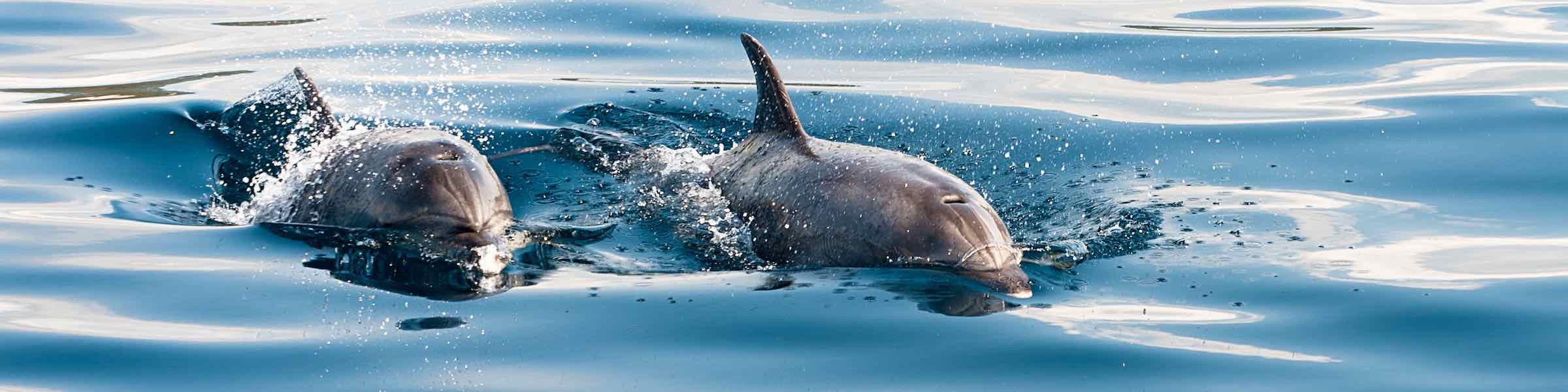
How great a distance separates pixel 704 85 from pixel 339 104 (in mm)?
3068

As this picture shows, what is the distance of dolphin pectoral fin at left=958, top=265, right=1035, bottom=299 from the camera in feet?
22.4

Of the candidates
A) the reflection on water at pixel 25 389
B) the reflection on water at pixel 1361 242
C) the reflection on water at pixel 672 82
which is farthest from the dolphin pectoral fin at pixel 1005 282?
the reflection on water at pixel 672 82

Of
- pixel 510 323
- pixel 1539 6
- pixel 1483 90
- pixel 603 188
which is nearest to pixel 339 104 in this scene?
pixel 603 188

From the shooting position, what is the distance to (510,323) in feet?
21.1

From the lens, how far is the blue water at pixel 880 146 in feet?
19.7

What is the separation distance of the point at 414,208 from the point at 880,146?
4.55 metres

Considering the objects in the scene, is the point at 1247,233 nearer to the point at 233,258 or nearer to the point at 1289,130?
the point at 1289,130

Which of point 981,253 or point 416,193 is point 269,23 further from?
point 981,253

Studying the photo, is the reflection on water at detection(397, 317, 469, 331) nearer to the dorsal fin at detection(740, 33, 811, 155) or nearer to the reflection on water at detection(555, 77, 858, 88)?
the dorsal fin at detection(740, 33, 811, 155)

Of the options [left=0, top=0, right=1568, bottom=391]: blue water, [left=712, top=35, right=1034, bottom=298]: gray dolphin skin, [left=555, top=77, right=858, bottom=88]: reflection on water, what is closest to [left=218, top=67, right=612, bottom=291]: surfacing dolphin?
[left=0, top=0, right=1568, bottom=391]: blue water

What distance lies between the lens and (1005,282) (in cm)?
687

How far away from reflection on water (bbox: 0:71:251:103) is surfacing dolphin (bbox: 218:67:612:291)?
177 inches

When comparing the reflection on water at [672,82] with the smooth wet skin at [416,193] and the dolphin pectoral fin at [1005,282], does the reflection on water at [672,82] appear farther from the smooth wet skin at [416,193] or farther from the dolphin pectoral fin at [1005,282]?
the dolphin pectoral fin at [1005,282]

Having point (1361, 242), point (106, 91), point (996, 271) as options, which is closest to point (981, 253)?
point (996, 271)
